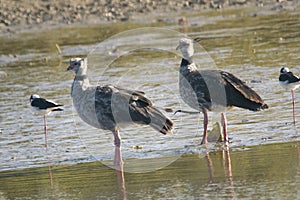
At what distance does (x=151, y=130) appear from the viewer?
470 inches

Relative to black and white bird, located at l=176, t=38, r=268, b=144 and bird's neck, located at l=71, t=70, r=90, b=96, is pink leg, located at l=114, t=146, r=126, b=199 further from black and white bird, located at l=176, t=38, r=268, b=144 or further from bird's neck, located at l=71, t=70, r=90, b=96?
black and white bird, located at l=176, t=38, r=268, b=144

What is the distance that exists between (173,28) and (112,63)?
4590 mm

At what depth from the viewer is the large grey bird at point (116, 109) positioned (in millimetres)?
10289

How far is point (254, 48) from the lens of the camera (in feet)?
61.1

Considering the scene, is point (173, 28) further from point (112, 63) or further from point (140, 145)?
point (140, 145)

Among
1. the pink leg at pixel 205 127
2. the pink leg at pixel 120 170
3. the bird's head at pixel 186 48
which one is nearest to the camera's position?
the pink leg at pixel 120 170

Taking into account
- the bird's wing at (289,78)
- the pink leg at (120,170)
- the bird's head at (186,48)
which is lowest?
the pink leg at (120,170)

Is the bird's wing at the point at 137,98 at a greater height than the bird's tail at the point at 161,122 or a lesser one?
greater

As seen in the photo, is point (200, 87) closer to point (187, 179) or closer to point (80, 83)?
point (80, 83)

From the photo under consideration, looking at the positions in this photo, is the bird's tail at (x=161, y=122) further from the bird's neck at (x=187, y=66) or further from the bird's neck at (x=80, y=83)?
the bird's neck at (x=187, y=66)

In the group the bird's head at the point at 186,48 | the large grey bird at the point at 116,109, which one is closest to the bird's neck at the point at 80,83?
the large grey bird at the point at 116,109

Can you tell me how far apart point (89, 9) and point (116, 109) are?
17874 millimetres

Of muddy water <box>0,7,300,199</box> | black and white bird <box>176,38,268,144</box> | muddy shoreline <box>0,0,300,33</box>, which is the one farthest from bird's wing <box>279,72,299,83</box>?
muddy shoreline <box>0,0,300,33</box>

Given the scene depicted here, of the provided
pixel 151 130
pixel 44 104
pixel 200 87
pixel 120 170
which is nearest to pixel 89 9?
pixel 44 104
